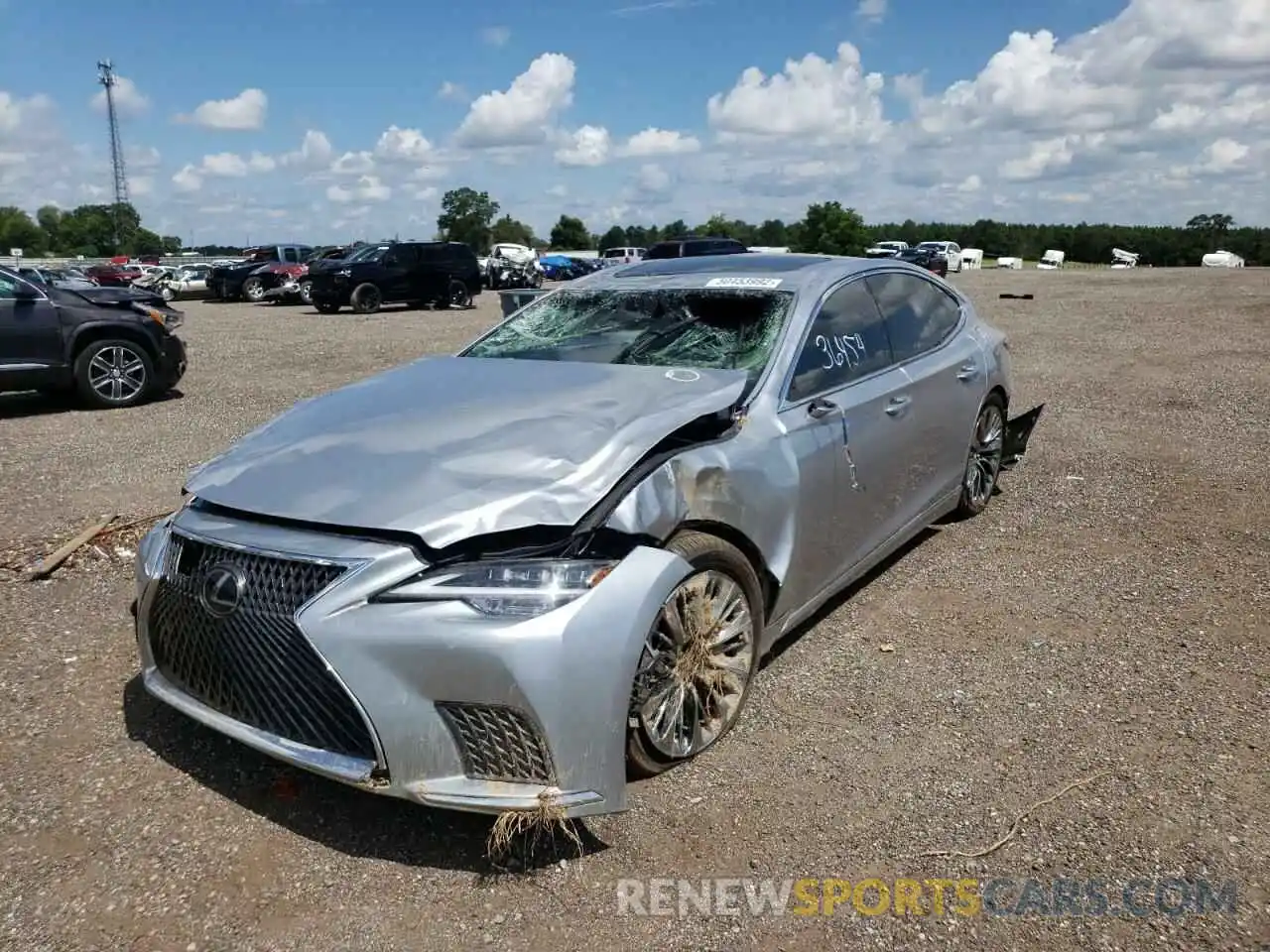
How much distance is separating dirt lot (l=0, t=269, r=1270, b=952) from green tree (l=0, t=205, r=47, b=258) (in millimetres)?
117354

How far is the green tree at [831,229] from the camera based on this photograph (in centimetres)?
8281

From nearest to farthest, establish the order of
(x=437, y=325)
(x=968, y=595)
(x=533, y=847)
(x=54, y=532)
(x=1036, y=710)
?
1. (x=533, y=847)
2. (x=1036, y=710)
3. (x=968, y=595)
4. (x=54, y=532)
5. (x=437, y=325)

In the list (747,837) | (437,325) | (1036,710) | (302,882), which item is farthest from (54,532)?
(437,325)

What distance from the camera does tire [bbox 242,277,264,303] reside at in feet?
95.7

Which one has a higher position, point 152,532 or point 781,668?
point 152,532

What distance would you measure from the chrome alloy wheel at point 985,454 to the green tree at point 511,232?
86.4 m

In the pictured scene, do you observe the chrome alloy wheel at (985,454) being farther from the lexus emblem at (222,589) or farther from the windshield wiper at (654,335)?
the lexus emblem at (222,589)

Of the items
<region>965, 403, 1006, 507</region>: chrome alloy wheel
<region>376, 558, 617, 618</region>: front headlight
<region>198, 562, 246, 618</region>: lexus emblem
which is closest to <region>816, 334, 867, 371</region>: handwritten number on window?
<region>965, 403, 1006, 507</region>: chrome alloy wheel

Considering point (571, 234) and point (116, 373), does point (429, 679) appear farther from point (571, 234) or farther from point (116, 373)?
point (571, 234)

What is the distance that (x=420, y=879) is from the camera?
8.45ft

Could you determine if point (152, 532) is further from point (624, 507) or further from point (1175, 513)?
point (1175, 513)

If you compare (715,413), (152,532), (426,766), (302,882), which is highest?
(715,413)

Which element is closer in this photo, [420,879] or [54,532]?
[420,879]

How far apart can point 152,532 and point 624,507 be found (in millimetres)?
1633
